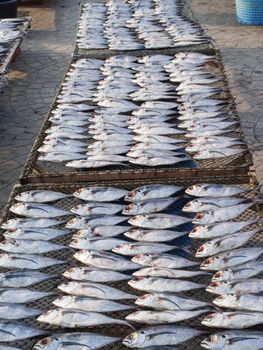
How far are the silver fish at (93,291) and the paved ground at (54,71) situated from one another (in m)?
2.81

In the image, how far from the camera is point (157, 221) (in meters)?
4.93

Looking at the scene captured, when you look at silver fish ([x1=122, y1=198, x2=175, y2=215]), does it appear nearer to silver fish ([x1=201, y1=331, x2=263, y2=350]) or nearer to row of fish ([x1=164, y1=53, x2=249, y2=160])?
row of fish ([x1=164, y1=53, x2=249, y2=160])

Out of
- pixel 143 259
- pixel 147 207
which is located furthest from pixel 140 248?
pixel 147 207

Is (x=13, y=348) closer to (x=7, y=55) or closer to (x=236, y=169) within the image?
(x=236, y=169)

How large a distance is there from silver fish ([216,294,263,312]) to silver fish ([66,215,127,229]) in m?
1.42

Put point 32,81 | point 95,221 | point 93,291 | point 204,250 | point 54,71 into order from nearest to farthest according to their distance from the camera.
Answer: point 93,291 → point 204,250 → point 95,221 → point 32,81 → point 54,71

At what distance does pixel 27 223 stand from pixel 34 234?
17 centimetres

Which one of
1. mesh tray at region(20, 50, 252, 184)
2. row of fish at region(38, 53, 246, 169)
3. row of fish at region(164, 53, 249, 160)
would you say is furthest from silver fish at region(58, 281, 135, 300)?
row of fish at region(164, 53, 249, 160)

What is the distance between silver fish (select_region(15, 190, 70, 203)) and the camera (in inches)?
211

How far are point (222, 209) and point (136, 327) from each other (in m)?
1.58

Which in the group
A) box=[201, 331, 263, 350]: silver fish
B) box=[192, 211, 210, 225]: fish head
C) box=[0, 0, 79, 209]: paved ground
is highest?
box=[192, 211, 210, 225]: fish head

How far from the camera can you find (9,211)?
525 centimetres

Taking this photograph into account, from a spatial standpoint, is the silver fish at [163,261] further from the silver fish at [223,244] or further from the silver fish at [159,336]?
the silver fish at [159,336]

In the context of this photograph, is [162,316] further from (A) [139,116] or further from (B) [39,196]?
(A) [139,116]
